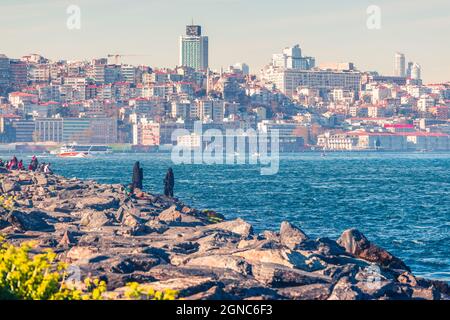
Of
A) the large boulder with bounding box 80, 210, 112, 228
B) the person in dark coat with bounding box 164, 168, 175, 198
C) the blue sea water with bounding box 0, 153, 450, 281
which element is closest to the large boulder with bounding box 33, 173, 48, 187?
the person in dark coat with bounding box 164, 168, 175, 198

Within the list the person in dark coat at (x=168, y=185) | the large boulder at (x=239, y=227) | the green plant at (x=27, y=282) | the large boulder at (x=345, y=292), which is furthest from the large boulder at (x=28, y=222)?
the person in dark coat at (x=168, y=185)

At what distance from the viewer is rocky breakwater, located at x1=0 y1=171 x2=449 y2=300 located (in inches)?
595

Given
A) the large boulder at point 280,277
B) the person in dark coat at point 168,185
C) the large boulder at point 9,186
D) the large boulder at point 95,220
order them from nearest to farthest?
the large boulder at point 280,277
the large boulder at point 95,220
the large boulder at point 9,186
the person in dark coat at point 168,185

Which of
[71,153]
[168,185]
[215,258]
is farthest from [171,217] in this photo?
[71,153]

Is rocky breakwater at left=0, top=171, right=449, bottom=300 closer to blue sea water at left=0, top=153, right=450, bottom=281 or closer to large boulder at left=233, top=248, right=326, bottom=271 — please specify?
large boulder at left=233, top=248, right=326, bottom=271

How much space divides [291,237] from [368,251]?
1.37 metres

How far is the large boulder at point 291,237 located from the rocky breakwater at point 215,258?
0.06 ft

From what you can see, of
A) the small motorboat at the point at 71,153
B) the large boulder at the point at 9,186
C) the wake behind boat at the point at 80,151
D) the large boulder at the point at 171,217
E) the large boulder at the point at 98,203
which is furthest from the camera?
the wake behind boat at the point at 80,151

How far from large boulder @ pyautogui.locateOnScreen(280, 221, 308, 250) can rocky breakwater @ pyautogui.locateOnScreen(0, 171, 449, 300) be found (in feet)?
0.06

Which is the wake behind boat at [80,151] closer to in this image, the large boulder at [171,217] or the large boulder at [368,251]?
the large boulder at [171,217]

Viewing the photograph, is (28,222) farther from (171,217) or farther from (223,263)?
(223,263)

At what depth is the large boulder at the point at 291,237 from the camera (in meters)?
20.5
